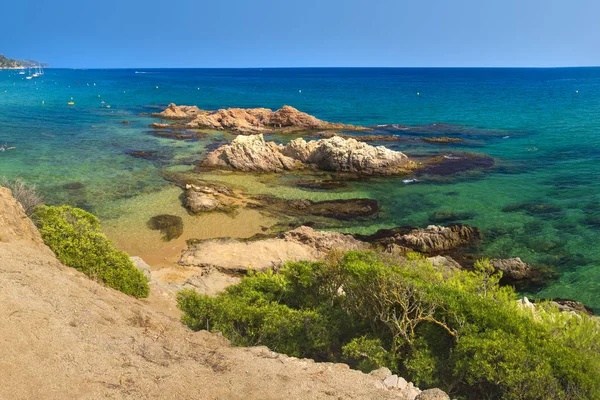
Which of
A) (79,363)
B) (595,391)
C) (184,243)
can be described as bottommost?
(184,243)

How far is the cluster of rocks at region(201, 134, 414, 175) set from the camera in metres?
38.6

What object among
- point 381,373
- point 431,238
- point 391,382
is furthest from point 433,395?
point 431,238

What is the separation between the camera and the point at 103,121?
220 ft

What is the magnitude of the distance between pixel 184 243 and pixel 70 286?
42.8 ft

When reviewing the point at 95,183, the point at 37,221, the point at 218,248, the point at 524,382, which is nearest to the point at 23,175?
the point at 95,183

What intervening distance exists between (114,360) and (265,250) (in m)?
14.1

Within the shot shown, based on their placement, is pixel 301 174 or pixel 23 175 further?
pixel 301 174

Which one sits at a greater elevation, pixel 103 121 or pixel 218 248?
pixel 103 121

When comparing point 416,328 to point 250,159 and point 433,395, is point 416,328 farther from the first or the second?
point 250,159

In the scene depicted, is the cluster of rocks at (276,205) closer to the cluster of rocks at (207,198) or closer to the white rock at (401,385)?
the cluster of rocks at (207,198)

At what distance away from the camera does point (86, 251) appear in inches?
535

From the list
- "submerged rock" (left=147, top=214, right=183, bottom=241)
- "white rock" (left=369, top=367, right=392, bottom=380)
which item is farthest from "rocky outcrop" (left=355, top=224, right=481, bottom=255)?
"white rock" (left=369, top=367, right=392, bottom=380)

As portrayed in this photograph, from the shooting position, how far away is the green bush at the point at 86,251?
13.4m

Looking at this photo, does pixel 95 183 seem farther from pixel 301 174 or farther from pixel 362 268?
pixel 362 268
